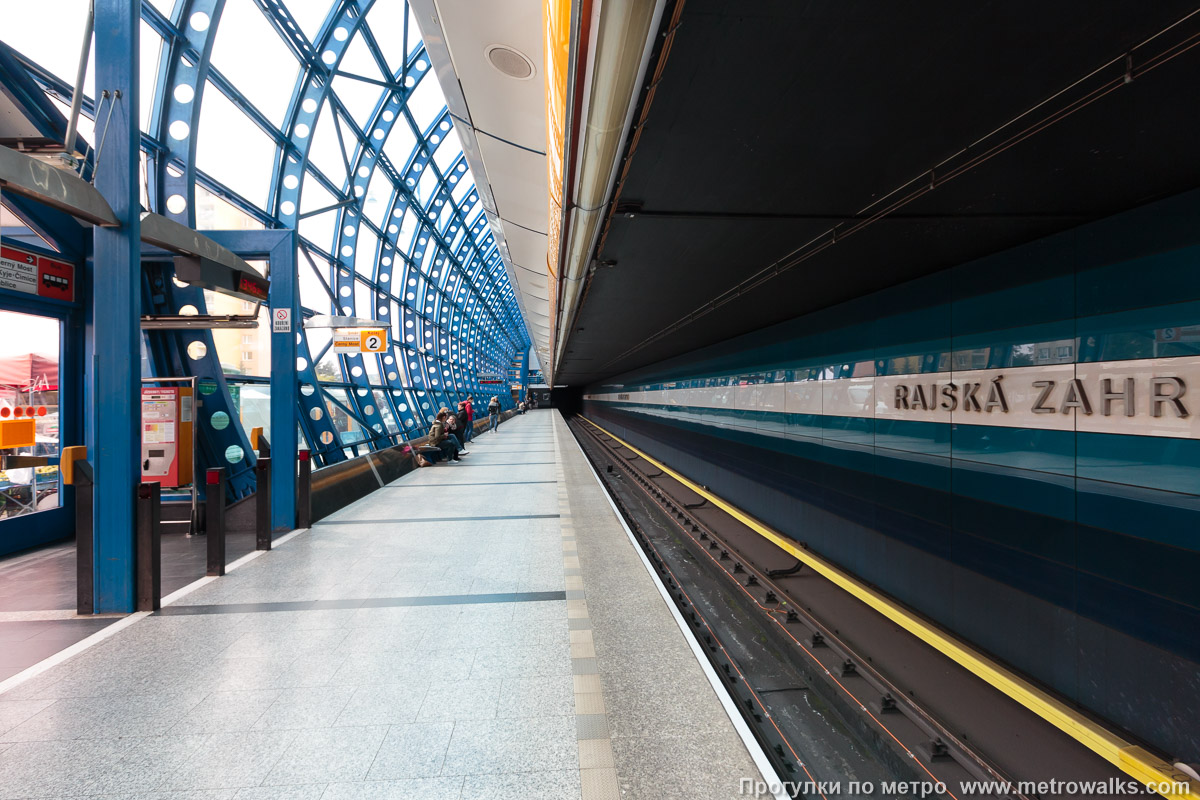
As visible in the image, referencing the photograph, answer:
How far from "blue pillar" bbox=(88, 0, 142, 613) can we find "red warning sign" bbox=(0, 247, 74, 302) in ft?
6.74

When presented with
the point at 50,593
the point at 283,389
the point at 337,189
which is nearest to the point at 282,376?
the point at 283,389

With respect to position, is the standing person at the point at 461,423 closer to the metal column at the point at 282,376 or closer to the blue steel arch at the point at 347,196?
the blue steel arch at the point at 347,196

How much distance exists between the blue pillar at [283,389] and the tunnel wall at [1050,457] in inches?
232

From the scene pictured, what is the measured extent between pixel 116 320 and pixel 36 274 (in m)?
2.43

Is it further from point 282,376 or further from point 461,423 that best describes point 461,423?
point 282,376

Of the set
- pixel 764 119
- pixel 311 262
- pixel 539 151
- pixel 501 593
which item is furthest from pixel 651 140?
pixel 311 262

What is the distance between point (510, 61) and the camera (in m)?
3.70

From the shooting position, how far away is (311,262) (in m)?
9.37

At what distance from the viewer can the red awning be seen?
509 cm

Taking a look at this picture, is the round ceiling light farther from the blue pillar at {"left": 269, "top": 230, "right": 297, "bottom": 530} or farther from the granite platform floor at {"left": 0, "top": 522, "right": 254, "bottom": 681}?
the granite platform floor at {"left": 0, "top": 522, "right": 254, "bottom": 681}

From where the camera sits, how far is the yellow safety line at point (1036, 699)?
2387mm

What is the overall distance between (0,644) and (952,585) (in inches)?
243

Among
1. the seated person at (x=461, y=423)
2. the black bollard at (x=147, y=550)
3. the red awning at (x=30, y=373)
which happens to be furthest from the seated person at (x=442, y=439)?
the black bollard at (x=147, y=550)

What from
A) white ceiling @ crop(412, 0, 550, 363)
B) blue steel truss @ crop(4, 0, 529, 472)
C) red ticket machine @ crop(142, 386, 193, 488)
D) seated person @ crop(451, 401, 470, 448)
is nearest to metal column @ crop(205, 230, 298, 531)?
blue steel truss @ crop(4, 0, 529, 472)
